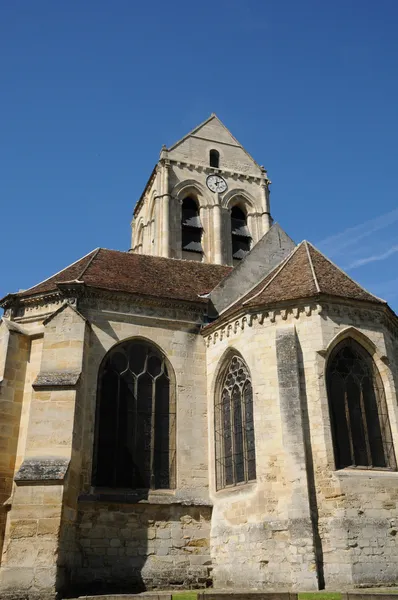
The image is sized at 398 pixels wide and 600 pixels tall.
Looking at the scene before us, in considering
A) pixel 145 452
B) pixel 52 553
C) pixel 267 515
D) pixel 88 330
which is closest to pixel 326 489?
pixel 267 515

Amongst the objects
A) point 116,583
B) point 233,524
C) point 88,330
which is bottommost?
point 116,583

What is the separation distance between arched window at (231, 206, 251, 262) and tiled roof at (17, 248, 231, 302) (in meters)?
6.13

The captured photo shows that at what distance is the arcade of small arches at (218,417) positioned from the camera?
12719 millimetres

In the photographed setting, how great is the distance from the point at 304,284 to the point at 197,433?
4545 millimetres

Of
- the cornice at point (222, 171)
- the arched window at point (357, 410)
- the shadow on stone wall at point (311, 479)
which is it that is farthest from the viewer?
the cornice at point (222, 171)

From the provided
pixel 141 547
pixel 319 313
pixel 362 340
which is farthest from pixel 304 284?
pixel 141 547

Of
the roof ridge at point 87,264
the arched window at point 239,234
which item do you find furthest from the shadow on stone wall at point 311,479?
the arched window at point 239,234

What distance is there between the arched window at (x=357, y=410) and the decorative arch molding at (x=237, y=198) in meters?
14.7

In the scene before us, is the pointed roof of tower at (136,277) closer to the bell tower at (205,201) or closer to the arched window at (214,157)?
the bell tower at (205,201)

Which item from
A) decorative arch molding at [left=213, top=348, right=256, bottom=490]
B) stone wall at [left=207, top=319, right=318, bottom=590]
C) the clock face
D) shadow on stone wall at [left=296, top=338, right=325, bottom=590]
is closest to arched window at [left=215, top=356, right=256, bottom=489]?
decorative arch molding at [left=213, top=348, right=256, bottom=490]

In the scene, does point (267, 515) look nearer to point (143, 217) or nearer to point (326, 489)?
point (326, 489)

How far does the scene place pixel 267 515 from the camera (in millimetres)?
11867

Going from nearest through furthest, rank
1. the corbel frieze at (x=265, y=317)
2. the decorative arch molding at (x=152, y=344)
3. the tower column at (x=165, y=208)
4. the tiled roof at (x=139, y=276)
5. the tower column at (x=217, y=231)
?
1. the corbel frieze at (x=265, y=317)
2. the decorative arch molding at (x=152, y=344)
3. the tiled roof at (x=139, y=276)
4. the tower column at (x=165, y=208)
5. the tower column at (x=217, y=231)

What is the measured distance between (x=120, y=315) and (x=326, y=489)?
21.8ft
